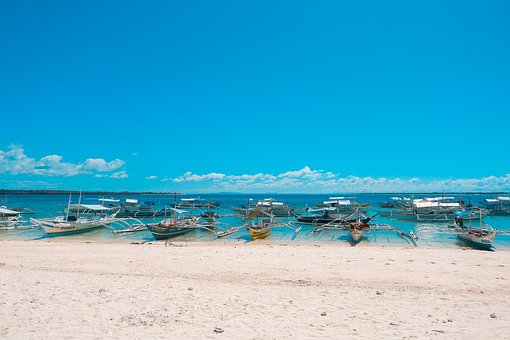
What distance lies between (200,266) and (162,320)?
682cm

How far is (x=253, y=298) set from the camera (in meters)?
9.02

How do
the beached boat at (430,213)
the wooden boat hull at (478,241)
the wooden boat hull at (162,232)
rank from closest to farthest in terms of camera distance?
the wooden boat hull at (478,241) → the wooden boat hull at (162,232) → the beached boat at (430,213)

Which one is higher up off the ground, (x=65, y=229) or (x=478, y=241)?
(x=478, y=241)

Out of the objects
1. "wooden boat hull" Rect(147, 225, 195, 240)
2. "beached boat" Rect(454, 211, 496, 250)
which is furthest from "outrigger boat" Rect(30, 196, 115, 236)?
"beached boat" Rect(454, 211, 496, 250)

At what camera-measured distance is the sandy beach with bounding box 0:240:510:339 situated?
6742 mm

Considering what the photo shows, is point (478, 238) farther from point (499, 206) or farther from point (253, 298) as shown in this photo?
point (499, 206)

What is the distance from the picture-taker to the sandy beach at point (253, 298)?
6742 millimetres

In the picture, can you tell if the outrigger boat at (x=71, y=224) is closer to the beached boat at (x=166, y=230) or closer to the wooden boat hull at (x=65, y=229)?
the wooden boat hull at (x=65, y=229)

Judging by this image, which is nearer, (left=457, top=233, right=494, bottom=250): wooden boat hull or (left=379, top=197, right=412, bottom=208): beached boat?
(left=457, top=233, right=494, bottom=250): wooden boat hull

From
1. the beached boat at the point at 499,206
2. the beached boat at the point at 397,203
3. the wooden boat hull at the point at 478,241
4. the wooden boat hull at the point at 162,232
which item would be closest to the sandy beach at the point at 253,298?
the wooden boat hull at the point at 478,241

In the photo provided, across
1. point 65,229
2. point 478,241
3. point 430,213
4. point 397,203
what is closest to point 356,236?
point 478,241

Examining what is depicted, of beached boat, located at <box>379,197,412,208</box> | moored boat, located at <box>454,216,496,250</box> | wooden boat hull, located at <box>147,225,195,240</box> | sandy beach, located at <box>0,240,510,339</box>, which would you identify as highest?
beached boat, located at <box>379,197,412,208</box>

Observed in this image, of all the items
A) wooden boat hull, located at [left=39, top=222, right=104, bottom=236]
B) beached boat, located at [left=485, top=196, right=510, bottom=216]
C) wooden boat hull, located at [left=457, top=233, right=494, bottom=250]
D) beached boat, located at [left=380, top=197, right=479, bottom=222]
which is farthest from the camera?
beached boat, located at [left=485, top=196, right=510, bottom=216]

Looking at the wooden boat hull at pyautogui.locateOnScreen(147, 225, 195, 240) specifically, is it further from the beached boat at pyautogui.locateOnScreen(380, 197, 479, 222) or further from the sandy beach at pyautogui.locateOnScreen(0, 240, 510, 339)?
the beached boat at pyautogui.locateOnScreen(380, 197, 479, 222)
